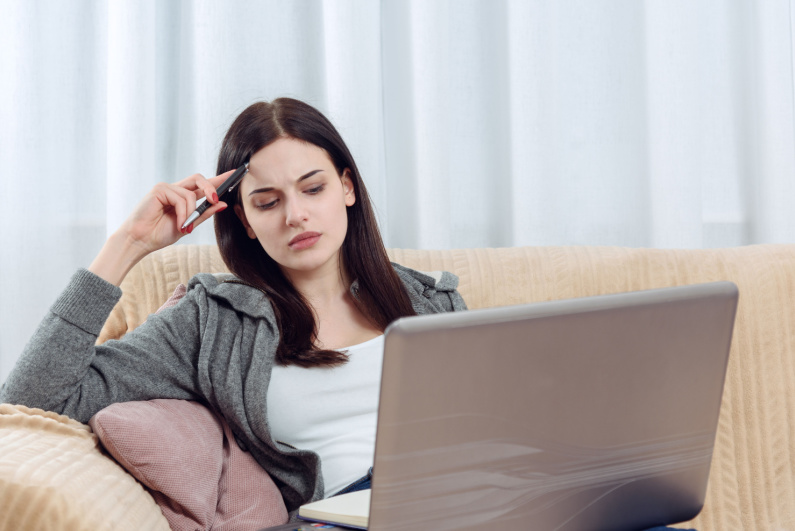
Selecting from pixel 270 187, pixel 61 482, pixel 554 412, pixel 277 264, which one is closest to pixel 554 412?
pixel 554 412

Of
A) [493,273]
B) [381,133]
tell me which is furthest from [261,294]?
[381,133]

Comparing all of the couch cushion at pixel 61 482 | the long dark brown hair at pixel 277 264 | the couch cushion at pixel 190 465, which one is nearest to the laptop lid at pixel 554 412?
the couch cushion at pixel 61 482

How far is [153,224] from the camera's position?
1.13m

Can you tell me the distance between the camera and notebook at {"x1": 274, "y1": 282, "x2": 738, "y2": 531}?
485mm

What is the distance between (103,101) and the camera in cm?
159

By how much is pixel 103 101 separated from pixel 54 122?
0.12 metres

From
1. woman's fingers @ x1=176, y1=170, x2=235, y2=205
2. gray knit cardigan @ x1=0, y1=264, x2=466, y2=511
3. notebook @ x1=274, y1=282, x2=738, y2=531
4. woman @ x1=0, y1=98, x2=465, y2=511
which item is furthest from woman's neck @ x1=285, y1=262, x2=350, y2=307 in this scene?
notebook @ x1=274, y1=282, x2=738, y2=531

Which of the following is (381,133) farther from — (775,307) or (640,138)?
(775,307)

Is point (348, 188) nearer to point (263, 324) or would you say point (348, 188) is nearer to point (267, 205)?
point (267, 205)

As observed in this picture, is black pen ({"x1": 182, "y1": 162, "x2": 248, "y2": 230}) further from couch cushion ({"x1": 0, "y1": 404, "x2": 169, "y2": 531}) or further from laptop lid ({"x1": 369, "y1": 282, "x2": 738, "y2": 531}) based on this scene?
laptop lid ({"x1": 369, "y1": 282, "x2": 738, "y2": 531})

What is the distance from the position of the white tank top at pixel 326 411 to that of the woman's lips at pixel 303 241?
0.65 feet

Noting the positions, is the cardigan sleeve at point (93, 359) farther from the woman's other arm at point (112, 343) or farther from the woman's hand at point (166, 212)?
the woman's hand at point (166, 212)

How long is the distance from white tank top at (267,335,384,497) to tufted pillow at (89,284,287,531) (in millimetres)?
82

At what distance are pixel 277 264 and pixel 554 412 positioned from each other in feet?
2.76
